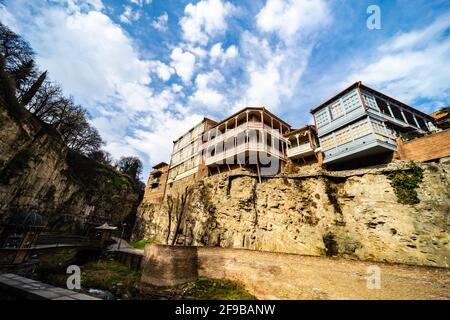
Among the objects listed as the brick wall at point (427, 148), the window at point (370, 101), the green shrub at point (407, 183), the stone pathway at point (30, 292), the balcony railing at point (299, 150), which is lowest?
the stone pathway at point (30, 292)

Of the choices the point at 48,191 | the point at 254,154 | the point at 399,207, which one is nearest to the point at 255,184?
the point at 254,154

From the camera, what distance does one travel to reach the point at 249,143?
22.6m

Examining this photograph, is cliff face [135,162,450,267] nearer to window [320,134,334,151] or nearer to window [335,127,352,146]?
window [320,134,334,151]

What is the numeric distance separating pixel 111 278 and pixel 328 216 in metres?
19.2

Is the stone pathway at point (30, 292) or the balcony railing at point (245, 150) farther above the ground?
the balcony railing at point (245, 150)

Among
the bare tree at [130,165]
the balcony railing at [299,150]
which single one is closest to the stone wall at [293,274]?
the balcony railing at [299,150]

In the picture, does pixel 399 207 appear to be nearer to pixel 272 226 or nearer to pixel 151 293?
pixel 272 226

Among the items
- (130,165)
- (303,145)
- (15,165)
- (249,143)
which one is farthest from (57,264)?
(130,165)

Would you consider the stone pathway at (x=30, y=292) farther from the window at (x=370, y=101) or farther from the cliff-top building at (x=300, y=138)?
the window at (x=370, y=101)

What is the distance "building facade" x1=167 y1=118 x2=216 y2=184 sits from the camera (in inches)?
1156

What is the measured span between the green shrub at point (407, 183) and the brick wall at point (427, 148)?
1444mm

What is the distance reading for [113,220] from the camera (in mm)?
36406

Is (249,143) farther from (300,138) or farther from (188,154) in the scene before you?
(188,154)

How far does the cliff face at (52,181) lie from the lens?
55.4 feet
